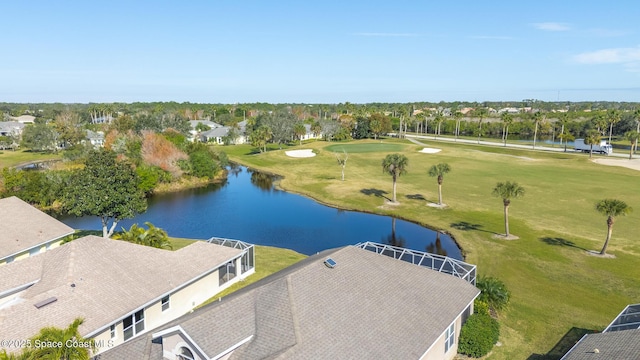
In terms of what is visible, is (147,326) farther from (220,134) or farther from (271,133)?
(220,134)

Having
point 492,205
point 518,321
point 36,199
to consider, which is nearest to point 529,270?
point 518,321

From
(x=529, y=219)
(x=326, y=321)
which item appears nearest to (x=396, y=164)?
(x=529, y=219)

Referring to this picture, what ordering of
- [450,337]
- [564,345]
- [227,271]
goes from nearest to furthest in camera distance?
[450,337] < [564,345] < [227,271]

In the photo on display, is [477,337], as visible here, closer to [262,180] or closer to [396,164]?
[396,164]

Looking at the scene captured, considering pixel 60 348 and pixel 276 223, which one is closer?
pixel 60 348

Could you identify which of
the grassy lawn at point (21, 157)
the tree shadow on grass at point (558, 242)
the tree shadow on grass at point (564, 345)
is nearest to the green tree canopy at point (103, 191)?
the tree shadow on grass at point (564, 345)

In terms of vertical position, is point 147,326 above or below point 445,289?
below

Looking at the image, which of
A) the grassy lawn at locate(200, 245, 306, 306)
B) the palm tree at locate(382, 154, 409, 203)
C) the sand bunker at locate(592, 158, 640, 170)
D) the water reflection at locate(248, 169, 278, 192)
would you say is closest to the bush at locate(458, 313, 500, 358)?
the grassy lawn at locate(200, 245, 306, 306)
